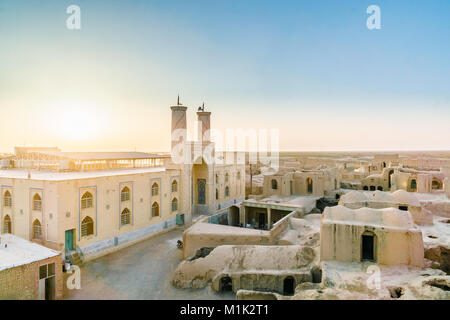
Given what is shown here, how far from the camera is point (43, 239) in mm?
16906

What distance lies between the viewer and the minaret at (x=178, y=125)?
2622 centimetres

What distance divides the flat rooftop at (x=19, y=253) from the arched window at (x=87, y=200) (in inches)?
145

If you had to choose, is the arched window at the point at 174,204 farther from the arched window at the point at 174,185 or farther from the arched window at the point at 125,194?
the arched window at the point at 125,194

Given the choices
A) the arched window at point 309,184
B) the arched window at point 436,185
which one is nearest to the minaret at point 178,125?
the arched window at point 309,184

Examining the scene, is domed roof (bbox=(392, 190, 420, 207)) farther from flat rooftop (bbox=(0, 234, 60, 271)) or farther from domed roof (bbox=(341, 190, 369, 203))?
flat rooftop (bbox=(0, 234, 60, 271))

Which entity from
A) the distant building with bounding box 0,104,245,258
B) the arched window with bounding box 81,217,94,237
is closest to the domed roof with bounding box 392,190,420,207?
the distant building with bounding box 0,104,245,258

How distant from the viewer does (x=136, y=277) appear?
16.1m

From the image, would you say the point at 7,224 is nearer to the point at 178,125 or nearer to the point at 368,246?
the point at 178,125

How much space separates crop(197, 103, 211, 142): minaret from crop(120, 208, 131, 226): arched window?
39.3 ft

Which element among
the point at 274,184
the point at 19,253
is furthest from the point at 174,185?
the point at 19,253

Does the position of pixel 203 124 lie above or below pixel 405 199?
above

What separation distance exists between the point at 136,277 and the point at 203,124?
18.3 metres

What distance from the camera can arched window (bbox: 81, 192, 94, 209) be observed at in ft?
59.0

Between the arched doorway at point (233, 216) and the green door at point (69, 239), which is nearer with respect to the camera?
the green door at point (69, 239)
